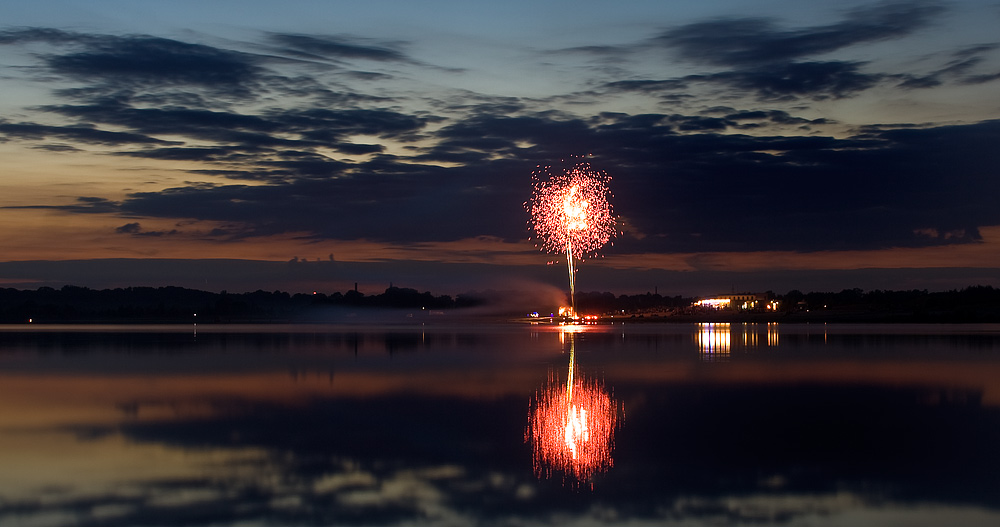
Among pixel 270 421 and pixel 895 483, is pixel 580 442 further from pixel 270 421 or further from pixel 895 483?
pixel 270 421

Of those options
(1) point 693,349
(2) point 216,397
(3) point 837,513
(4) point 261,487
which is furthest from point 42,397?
(1) point 693,349

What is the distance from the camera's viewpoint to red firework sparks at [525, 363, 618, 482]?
52.9 feet

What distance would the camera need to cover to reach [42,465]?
16750 millimetres

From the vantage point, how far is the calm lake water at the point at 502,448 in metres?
13.2

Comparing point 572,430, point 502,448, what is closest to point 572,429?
point 572,430

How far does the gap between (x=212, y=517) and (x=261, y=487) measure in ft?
6.03

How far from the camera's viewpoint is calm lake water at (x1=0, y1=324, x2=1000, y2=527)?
13.2 metres

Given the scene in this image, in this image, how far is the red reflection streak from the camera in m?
16.1

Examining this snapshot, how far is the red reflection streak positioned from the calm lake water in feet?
0.24

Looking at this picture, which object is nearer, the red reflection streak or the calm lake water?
the calm lake water

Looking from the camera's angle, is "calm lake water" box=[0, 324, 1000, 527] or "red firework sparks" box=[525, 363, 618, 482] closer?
"calm lake water" box=[0, 324, 1000, 527]

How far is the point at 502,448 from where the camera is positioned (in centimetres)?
1797

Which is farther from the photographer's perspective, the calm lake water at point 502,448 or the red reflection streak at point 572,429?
the red reflection streak at point 572,429

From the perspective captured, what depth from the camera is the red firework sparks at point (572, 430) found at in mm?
16125
